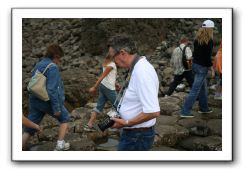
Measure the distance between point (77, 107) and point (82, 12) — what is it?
1.82 meters

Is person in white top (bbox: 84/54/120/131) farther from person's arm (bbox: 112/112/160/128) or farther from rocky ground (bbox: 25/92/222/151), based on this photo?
person's arm (bbox: 112/112/160/128)

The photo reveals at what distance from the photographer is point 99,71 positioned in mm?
7070

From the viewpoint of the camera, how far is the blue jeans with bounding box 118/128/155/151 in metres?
3.94

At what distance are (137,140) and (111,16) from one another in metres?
1.37

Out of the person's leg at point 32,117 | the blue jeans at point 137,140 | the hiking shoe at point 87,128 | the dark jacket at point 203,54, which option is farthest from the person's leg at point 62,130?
the dark jacket at point 203,54

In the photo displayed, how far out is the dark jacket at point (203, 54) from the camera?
18.3 ft

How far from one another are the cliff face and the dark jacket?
18 cm

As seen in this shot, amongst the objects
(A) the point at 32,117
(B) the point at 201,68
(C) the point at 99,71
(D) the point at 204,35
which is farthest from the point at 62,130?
(C) the point at 99,71

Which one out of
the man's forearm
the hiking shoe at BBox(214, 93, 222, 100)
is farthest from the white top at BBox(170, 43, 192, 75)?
the man's forearm

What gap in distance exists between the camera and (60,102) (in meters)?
4.83

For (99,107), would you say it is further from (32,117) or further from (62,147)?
(32,117)

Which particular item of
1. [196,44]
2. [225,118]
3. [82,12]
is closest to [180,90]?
[196,44]

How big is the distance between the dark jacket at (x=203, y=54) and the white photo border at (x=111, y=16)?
774 mm

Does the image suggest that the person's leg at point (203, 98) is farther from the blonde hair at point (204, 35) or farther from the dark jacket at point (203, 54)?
the blonde hair at point (204, 35)
